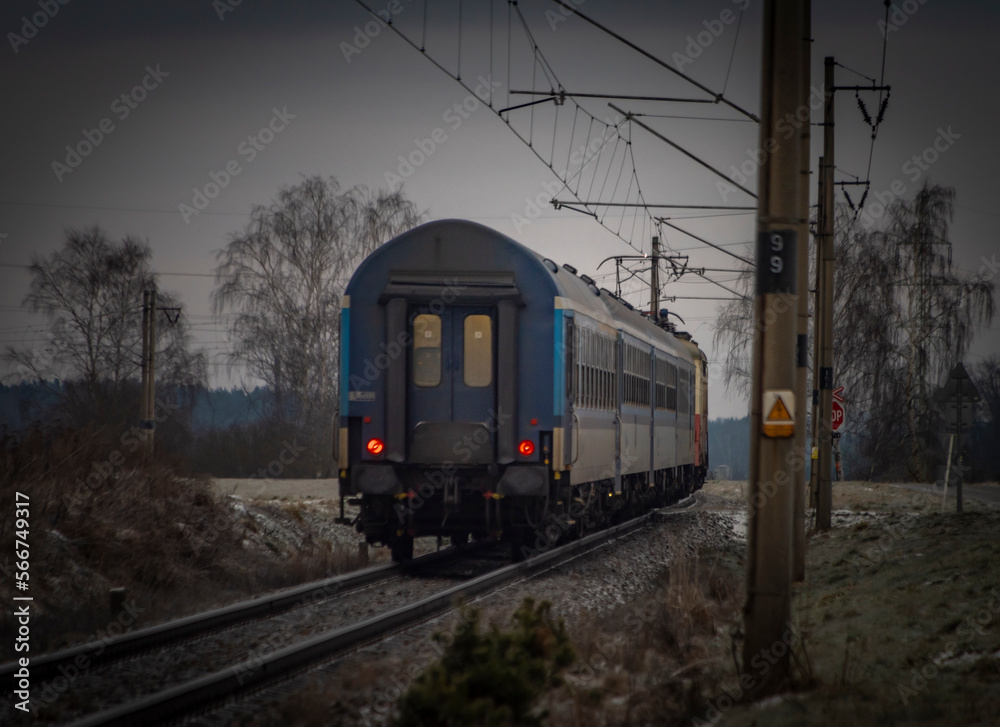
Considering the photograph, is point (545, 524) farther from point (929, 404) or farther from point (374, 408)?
point (929, 404)

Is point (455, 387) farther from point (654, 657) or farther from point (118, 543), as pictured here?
point (654, 657)

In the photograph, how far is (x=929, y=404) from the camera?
38719 millimetres

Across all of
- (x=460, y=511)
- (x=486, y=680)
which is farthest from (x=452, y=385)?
(x=486, y=680)

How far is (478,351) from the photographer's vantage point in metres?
13.0

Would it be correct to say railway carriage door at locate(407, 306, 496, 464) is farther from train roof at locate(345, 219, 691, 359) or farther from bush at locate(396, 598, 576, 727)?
bush at locate(396, 598, 576, 727)

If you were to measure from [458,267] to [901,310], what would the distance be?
28384 mm

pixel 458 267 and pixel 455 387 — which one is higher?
pixel 458 267

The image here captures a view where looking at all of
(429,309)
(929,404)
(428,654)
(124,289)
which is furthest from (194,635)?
(124,289)

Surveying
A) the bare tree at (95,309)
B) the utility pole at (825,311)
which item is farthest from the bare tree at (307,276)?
the utility pole at (825,311)

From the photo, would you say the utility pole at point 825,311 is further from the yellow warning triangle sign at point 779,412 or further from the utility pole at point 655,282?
the utility pole at point 655,282

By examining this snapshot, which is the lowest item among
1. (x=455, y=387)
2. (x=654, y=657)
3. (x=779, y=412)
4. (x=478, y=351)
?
(x=654, y=657)

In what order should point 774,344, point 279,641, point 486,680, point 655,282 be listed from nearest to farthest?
point 486,680, point 774,344, point 279,641, point 655,282

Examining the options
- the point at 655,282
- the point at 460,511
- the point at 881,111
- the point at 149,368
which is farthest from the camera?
the point at 655,282

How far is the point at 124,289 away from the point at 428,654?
38618 millimetres
